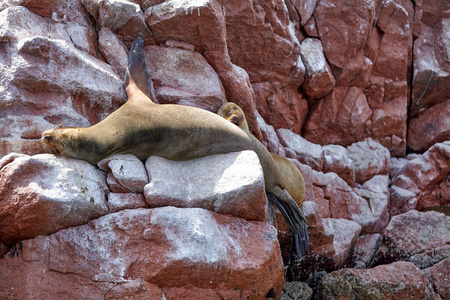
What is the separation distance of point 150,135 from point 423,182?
5954 millimetres

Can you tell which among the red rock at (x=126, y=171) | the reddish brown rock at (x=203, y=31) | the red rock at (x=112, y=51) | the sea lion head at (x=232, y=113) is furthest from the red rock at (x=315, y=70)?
the red rock at (x=126, y=171)

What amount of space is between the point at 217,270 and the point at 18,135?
6.00ft

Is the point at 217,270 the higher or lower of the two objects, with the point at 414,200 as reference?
higher

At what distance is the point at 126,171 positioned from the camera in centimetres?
308

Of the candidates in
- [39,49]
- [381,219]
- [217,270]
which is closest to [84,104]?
[39,49]

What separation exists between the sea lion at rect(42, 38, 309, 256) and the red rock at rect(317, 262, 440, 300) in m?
1.03

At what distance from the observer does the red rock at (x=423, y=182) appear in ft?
24.5

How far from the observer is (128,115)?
3.25 m

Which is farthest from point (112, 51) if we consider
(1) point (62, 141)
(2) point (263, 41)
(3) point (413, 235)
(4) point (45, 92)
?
(3) point (413, 235)

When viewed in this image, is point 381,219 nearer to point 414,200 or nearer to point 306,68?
point 414,200

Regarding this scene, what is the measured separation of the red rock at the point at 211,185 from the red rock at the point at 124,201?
57mm

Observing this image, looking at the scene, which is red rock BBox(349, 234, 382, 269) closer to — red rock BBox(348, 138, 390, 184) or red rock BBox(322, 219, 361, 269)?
red rock BBox(322, 219, 361, 269)

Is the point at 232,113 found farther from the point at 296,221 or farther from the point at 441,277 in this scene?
the point at 441,277

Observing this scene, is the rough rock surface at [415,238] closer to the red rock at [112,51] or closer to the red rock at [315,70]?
the red rock at [315,70]
